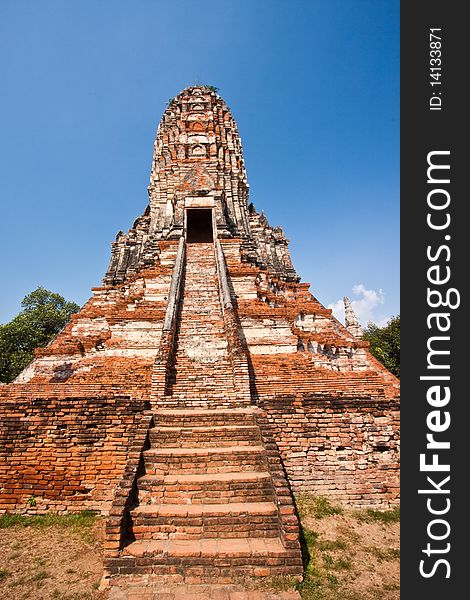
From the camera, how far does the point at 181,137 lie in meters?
24.3

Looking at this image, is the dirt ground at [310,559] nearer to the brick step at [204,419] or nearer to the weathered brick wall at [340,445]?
the weathered brick wall at [340,445]

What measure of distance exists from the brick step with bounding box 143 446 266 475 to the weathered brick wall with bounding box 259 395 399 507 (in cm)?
71

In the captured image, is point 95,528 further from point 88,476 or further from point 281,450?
point 281,450

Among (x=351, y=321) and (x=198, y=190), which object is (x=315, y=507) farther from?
(x=351, y=321)

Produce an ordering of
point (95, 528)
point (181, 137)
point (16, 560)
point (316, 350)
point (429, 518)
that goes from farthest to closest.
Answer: point (181, 137) < point (316, 350) < point (95, 528) < point (16, 560) < point (429, 518)

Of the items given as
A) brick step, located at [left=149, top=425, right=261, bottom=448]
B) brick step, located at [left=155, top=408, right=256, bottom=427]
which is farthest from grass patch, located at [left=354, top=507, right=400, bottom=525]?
brick step, located at [left=155, top=408, right=256, bottom=427]

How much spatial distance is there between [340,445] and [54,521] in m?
4.64

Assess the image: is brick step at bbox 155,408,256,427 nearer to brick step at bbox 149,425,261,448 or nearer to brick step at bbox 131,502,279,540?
brick step at bbox 149,425,261,448

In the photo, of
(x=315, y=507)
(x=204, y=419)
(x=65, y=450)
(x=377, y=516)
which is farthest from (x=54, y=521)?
(x=377, y=516)

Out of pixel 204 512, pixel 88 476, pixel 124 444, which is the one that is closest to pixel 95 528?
pixel 88 476

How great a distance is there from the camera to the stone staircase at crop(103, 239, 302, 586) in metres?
3.80

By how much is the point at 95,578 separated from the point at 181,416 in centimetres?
242

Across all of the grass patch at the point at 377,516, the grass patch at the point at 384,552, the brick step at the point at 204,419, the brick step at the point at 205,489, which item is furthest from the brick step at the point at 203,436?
the grass patch at the point at 384,552

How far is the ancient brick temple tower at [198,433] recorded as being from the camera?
4.16 metres
